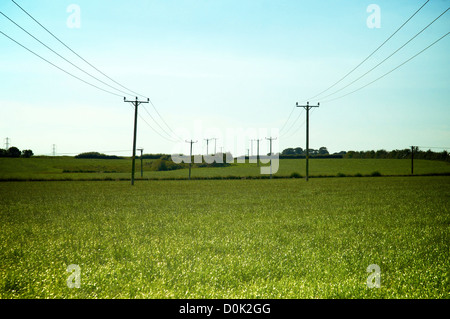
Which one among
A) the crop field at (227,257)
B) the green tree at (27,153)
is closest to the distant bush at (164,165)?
the green tree at (27,153)

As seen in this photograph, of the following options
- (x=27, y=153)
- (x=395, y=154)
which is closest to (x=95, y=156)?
(x=27, y=153)

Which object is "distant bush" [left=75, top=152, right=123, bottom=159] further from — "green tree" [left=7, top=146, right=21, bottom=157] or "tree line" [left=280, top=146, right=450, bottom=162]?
"tree line" [left=280, top=146, right=450, bottom=162]

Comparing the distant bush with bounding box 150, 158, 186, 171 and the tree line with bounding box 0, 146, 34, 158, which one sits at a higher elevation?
the tree line with bounding box 0, 146, 34, 158

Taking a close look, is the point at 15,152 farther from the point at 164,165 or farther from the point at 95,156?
the point at 164,165

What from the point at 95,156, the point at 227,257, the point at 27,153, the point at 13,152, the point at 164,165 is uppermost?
the point at 13,152

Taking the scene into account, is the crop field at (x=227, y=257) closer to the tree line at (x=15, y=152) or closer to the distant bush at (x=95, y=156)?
the tree line at (x=15, y=152)

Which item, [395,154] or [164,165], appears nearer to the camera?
[164,165]

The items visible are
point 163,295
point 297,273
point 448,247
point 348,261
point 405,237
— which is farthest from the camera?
point 405,237

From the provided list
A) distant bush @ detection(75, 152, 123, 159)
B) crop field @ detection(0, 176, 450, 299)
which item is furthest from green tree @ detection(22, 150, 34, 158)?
crop field @ detection(0, 176, 450, 299)

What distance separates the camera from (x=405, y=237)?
10.6 m
